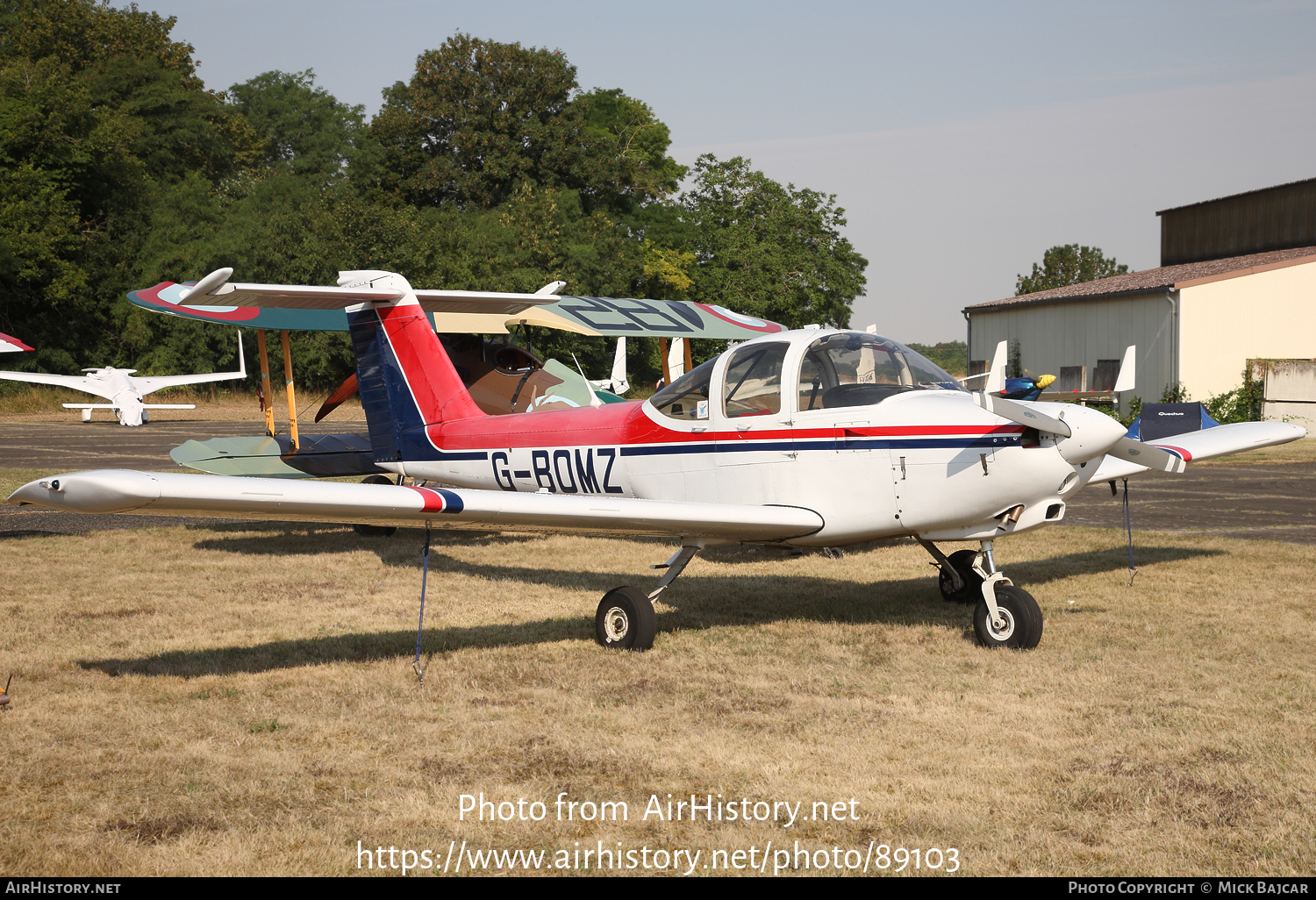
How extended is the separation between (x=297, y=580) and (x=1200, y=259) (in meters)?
40.6

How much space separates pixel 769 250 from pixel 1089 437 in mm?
45309

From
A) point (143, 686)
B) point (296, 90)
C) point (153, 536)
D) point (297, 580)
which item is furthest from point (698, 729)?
point (296, 90)

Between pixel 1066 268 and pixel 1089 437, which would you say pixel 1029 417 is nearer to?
pixel 1089 437

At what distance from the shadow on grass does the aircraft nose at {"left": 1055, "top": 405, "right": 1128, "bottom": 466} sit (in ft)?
5.13

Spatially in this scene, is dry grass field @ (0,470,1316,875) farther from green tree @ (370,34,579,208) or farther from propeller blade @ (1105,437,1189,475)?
green tree @ (370,34,579,208)

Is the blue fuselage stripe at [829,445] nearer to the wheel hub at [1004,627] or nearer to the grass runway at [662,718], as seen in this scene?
the wheel hub at [1004,627]

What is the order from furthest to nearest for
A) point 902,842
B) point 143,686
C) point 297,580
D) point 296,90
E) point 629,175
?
point 296,90 → point 629,175 → point 297,580 → point 143,686 → point 902,842

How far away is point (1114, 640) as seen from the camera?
22.0 feet

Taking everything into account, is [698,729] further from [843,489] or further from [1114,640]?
[1114,640]

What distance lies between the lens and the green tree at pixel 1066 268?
222 ft

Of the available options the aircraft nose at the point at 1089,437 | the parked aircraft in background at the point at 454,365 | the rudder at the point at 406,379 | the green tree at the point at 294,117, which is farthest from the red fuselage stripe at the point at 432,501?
the green tree at the point at 294,117

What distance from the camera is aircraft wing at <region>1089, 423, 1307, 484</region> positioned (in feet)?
27.1

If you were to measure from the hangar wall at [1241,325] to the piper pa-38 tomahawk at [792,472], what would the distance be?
23804 millimetres

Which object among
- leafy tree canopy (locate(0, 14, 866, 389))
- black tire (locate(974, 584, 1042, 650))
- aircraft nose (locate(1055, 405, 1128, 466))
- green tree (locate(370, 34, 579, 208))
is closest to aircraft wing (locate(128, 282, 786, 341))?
black tire (locate(974, 584, 1042, 650))
